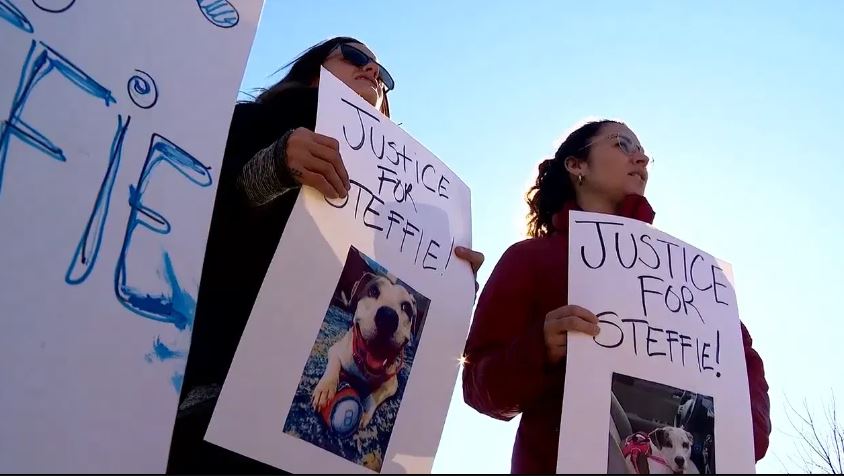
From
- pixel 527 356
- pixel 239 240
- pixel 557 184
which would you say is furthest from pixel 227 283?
pixel 557 184

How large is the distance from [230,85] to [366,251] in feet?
1.29

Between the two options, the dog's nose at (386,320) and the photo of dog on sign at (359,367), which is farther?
the dog's nose at (386,320)

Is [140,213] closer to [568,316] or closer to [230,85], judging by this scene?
[230,85]

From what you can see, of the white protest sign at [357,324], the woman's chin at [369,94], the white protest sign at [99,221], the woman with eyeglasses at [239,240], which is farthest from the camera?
the woman's chin at [369,94]

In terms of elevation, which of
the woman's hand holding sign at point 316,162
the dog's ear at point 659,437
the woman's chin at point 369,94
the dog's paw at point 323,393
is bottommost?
the dog's paw at point 323,393

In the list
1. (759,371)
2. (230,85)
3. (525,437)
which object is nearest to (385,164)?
(230,85)

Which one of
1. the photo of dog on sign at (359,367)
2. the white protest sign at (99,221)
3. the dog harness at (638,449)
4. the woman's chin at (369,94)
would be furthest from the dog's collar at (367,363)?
the woman's chin at (369,94)

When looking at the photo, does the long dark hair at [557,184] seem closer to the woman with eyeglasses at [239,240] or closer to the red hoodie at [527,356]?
the red hoodie at [527,356]

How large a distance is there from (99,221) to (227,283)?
0.37 meters

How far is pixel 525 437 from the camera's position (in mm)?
1772

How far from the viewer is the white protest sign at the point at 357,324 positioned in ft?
4.27

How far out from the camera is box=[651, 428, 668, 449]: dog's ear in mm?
1454

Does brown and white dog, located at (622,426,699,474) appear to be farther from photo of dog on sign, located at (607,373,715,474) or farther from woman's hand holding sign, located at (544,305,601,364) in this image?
woman's hand holding sign, located at (544,305,601,364)

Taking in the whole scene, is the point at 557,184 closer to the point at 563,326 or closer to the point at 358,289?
the point at 563,326
